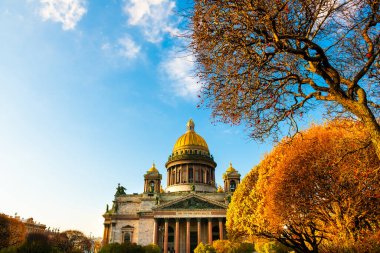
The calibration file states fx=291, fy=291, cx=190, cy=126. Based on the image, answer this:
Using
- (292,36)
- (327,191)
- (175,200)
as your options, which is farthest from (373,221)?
(175,200)

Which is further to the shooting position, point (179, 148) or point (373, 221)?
point (179, 148)

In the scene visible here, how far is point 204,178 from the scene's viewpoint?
67625 mm

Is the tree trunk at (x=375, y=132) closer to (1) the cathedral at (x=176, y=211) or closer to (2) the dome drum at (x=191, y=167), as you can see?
(1) the cathedral at (x=176, y=211)

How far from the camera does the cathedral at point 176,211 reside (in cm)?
5434

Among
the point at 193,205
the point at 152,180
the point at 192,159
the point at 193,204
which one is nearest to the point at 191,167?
the point at 192,159

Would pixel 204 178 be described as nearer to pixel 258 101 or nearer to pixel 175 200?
pixel 175 200

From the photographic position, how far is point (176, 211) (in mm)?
54781

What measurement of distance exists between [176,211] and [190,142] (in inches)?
800

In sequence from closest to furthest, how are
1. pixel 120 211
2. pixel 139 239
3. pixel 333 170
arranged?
1. pixel 333 170
2. pixel 139 239
3. pixel 120 211

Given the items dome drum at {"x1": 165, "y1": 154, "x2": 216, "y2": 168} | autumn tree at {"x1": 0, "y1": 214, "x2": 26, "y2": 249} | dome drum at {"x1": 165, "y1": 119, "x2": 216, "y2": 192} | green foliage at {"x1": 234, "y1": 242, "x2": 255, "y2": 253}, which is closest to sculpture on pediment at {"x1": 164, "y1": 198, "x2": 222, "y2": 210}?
dome drum at {"x1": 165, "y1": 119, "x2": 216, "y2": 192}

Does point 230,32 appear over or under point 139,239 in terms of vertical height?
over

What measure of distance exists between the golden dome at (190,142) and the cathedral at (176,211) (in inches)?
75.1

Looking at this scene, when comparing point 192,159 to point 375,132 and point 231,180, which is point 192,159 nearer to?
point 231,180

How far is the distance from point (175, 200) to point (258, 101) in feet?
160
